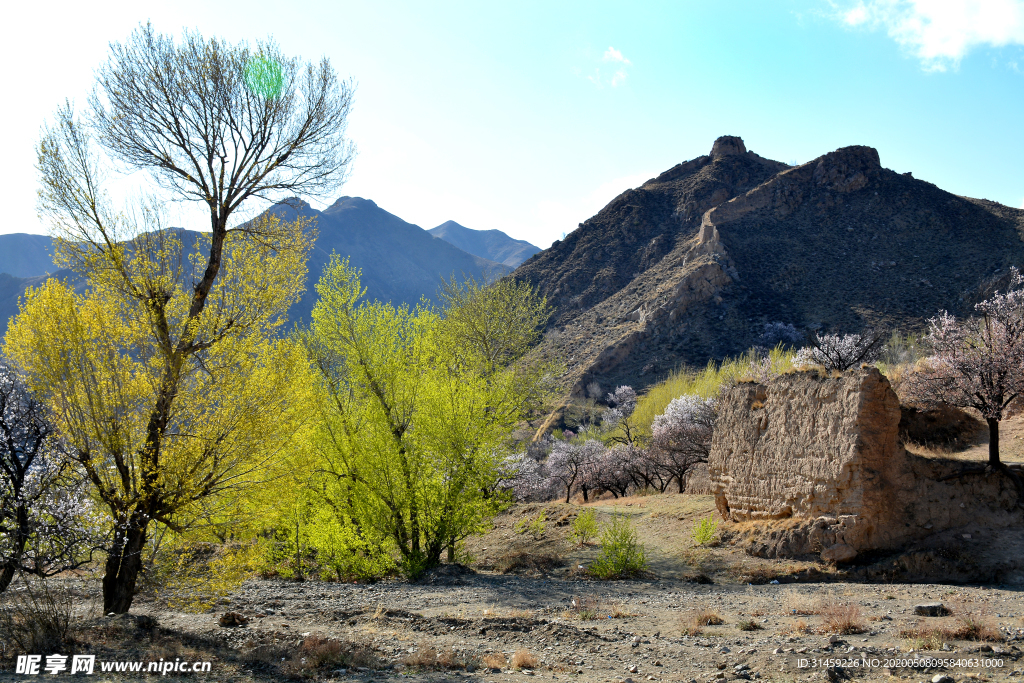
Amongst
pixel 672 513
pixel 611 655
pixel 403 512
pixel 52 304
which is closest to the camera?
pixel 611 655

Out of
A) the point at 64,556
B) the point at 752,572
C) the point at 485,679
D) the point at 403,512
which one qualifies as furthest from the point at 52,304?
the point at 752,572

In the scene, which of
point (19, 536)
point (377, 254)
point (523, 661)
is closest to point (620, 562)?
point (523, 661)

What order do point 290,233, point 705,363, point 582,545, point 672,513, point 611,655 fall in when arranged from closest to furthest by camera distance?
point 611,655 < point 290,233 < point 582,545 < point 672,513 < point 705,363

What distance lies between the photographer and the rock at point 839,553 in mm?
10664

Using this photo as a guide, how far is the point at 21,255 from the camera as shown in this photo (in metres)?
115

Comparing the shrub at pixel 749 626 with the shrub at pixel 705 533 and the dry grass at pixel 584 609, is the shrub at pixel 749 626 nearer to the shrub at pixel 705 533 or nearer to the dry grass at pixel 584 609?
the dry grass at pixel 584 609

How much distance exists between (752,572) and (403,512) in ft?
23.2

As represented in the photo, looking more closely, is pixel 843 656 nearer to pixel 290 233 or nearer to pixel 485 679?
pixel 485 679

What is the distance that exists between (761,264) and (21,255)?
137 meters

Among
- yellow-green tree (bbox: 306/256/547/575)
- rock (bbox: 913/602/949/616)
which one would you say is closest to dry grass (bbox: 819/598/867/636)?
rock (bbox: 913/602/949/616)

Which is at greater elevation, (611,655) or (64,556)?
(64,556)

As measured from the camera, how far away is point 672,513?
16.7 meters

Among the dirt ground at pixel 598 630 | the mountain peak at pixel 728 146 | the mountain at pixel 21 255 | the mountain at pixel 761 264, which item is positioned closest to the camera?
the dirt ground at pixel 598 630

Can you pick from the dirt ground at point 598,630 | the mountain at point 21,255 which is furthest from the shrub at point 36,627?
the mountain at point 21,255
